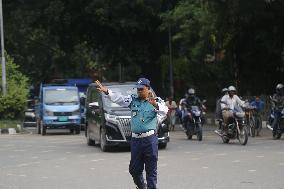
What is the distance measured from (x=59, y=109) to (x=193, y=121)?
9629mm

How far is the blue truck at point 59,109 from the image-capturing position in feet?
110

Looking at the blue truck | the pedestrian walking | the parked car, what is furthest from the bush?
the parked car

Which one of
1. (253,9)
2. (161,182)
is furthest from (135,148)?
(253,9)

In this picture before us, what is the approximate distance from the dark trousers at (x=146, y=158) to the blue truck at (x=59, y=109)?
2232 cm

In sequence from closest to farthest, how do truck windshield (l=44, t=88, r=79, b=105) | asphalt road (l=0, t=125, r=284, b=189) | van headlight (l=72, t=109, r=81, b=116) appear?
asphalt road (l=0, t=125, r=284, b=189) → van headlight (l=72, t=109, r=81, b=116) → truck windshield (l=44, t=88, r=79, b=105)

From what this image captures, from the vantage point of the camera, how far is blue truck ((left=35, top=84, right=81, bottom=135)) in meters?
33.5

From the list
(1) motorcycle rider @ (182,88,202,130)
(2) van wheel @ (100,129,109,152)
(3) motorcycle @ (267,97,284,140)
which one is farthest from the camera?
(1) motorcycle rider @ (182,88,202,130)

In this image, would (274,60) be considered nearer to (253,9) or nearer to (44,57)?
(253,9)

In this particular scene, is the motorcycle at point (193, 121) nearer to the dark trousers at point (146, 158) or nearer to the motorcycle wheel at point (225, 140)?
the motorcycle wheel at point (225, 140)

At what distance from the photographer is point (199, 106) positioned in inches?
1030

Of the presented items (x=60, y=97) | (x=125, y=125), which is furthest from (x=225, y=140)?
(x=60, y=97)

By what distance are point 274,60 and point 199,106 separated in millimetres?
12762

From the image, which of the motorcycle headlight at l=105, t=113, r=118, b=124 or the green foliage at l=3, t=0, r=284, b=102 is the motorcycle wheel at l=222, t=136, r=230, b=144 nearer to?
the motorcycle headlight at l=105, t=113, r=118, b=124

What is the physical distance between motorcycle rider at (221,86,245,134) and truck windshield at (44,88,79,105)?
39.4ft
